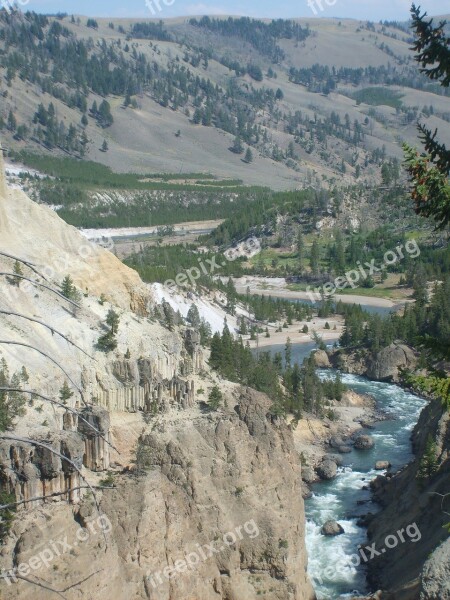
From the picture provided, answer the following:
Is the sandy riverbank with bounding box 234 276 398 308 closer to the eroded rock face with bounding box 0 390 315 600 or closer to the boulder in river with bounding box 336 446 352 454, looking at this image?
the boulder in river with bounding box 336 446 352 454

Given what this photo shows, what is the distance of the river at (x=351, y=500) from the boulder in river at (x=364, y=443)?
0.33 m

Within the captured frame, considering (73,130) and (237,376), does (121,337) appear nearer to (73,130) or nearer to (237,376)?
(237,376)

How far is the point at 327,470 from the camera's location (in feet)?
127

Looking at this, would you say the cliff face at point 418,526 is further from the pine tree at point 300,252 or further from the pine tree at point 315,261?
the pine tree at point 300,252

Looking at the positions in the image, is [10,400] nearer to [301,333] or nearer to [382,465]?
[382,465]

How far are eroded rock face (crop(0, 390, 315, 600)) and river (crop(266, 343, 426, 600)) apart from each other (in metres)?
3.85

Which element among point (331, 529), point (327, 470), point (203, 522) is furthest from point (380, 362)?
point (203, 522)

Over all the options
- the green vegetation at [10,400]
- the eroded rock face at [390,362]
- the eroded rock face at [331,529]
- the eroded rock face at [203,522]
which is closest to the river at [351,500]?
the eroded rock face at [331,529]

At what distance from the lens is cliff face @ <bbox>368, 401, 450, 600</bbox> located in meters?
19.2

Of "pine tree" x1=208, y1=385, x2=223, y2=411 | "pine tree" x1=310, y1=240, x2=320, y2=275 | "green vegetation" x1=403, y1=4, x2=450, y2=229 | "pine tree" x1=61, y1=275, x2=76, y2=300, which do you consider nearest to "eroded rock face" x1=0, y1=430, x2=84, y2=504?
"pine tree" x1=208, y1=385, x2=223, y2=411

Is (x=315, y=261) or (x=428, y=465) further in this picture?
(x=315, y=261)

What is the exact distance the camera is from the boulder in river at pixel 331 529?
32.2 metres

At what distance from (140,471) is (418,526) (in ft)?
38.5

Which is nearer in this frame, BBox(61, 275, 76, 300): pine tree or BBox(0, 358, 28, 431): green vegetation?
BBox(0, 358, 28, 431): green vegetation
